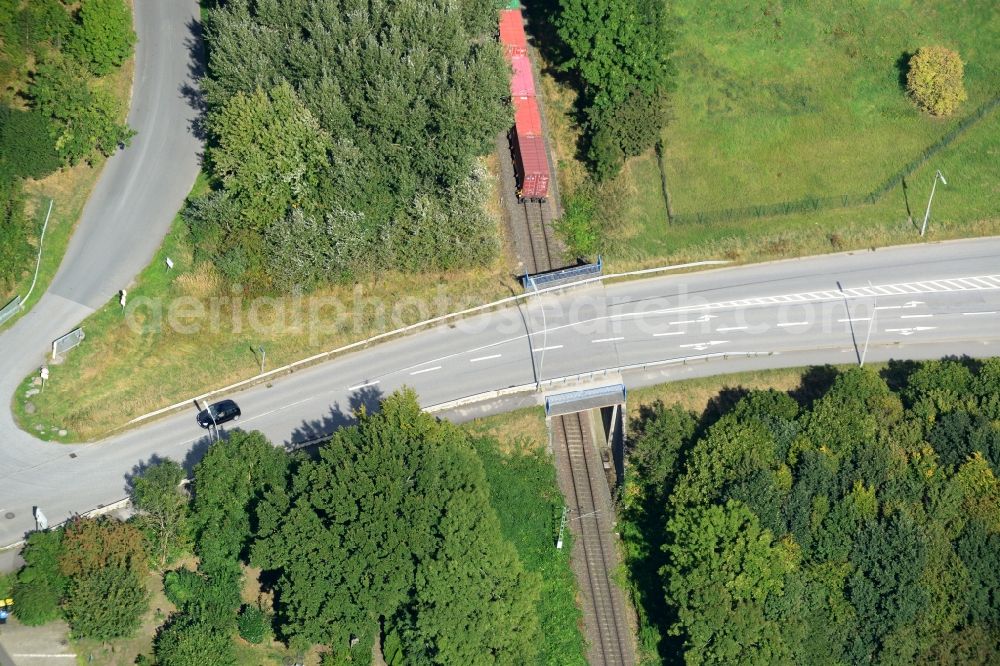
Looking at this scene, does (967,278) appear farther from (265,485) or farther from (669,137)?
(265,485)

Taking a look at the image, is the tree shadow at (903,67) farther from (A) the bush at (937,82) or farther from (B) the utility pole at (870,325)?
(B) the utility pole at (870,325)

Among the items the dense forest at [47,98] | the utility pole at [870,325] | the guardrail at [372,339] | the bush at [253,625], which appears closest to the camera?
the bush at [253,625]

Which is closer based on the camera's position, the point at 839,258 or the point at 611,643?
the point at 611,643

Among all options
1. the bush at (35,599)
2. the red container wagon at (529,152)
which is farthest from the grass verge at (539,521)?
the bush at (35,599)

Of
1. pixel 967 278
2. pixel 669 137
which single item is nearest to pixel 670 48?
pixel 669 137

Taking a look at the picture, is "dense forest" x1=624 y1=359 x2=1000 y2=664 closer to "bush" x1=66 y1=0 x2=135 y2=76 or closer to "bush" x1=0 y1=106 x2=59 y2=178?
"bush" x1=0 y1=106 x2=59 y2=178

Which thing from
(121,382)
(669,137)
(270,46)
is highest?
(270,46)
